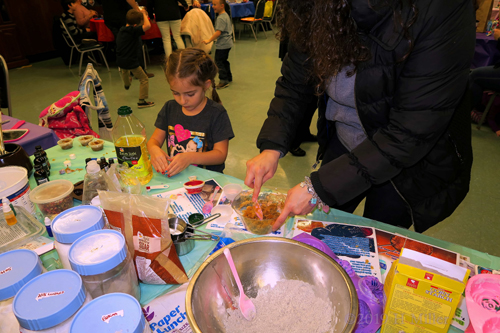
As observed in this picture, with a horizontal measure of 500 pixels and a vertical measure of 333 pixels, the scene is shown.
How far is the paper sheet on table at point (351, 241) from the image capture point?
92 centimetres

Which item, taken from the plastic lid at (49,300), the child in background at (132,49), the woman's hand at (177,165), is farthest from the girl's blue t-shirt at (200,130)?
A: the child in background at (132,49)

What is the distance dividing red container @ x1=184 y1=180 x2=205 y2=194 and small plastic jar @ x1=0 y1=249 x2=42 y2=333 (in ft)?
2.06

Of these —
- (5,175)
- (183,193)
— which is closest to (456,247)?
(183,193)

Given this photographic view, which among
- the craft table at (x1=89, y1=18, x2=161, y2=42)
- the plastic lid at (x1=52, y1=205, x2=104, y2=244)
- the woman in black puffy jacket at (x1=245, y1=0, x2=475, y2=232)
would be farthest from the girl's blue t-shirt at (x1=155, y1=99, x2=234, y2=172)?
the craft table at (x1=89, y1=18, x2=161, y2=42)

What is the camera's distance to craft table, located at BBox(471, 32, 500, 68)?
3625 mm

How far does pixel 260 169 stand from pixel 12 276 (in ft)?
2.40

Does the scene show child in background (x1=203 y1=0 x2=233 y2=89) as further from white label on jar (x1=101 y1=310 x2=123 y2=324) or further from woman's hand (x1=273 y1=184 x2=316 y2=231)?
white label on jar (x1=101 y1=310 x2=123 y2=324)

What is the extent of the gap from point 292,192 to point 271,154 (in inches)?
9.1

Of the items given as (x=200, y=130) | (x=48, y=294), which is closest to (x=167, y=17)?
(x=200, y=130)

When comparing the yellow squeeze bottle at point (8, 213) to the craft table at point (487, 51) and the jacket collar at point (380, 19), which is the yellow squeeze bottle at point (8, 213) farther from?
the craft table at point (487, 51)

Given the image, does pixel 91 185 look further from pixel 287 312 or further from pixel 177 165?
pixel 287 312

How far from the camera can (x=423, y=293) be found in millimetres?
631

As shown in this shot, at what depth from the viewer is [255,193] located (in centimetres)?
109

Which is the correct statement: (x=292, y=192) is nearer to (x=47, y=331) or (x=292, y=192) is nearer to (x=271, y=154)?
(x=271, y=154)
